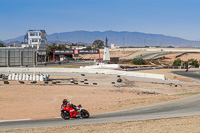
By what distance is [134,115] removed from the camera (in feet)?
65.2

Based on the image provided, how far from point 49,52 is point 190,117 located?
10452cm

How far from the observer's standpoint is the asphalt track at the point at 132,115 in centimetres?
1725

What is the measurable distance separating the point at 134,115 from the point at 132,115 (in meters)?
0.14

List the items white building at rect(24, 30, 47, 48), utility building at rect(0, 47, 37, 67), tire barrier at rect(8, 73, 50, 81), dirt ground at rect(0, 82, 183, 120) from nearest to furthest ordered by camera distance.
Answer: dirt ground at rect(0, 82, 183, 120), utility building at rect(0, 47, 37, 67), tire barrier at rect(8, 73, 50, 81), white building at rect(24, 30, 47, 48)

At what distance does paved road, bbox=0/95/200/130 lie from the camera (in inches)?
681

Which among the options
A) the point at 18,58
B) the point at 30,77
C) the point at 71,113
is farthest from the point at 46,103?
the point at 30,77

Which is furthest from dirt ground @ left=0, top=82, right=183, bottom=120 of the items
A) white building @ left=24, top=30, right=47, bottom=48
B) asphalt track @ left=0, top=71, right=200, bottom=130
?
white building @ left=24, top=30, right=47, bottom=48

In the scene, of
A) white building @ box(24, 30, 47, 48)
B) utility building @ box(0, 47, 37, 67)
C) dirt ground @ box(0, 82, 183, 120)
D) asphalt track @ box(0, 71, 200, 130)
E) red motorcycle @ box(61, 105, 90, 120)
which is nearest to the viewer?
asphalt track @ box(0, 71, 200, 130)

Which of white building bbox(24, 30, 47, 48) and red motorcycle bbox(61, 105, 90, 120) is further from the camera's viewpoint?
white building bbox(24, 30, 47, 48)

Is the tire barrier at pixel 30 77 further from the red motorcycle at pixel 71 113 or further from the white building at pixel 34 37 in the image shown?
the white building at pixel 34 37

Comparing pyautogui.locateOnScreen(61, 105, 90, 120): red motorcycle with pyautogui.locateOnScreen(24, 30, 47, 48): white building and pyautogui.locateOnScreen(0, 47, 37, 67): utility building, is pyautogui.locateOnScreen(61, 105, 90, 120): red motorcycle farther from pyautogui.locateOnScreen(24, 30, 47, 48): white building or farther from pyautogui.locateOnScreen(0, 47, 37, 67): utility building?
pyautogui.locateOnScreen(24, 30, 47, 48): white building

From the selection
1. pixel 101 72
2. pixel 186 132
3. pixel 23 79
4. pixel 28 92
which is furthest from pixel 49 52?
pixel 186 132

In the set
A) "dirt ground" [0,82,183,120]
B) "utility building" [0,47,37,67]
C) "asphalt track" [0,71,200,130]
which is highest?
"utility building" [0,47,37,67]

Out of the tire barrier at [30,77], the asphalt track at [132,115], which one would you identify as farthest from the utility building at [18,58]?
the asphalt track at [132,115]
